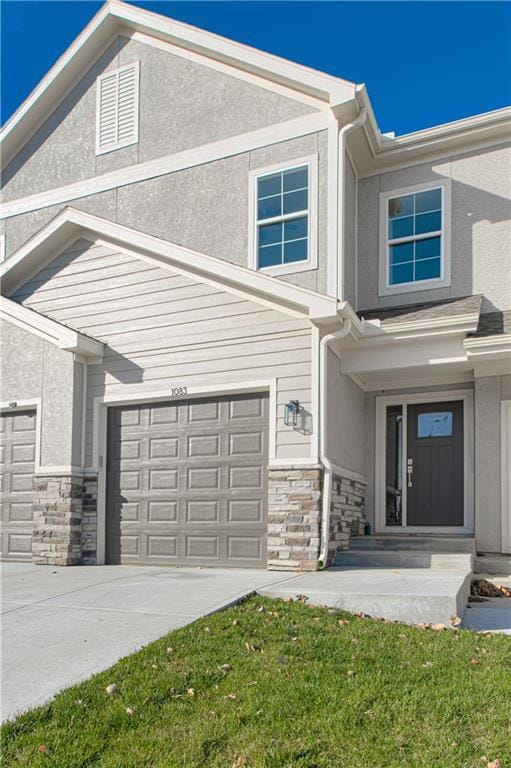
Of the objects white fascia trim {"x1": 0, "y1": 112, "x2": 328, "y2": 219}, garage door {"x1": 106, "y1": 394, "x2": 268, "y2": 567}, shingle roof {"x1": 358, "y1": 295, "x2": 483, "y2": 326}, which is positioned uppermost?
white fascia trim {"x1": 0, "y1": 112, "x2": 328, "y2": 219}

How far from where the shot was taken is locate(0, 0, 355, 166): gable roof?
9.26 metres

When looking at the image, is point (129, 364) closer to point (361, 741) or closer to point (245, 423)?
point (245, 423)

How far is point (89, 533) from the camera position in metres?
9.35

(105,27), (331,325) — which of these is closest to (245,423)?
(331,325)

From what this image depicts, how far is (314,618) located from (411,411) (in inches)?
207

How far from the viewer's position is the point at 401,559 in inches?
325

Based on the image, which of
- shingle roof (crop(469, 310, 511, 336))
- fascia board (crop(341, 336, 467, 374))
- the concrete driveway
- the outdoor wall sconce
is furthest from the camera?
fascia board (crop(341, 336, 467, 374))

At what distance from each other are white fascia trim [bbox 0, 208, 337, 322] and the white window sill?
70cm

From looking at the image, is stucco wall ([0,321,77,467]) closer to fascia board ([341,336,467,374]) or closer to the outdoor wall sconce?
the outdoor wall sconce

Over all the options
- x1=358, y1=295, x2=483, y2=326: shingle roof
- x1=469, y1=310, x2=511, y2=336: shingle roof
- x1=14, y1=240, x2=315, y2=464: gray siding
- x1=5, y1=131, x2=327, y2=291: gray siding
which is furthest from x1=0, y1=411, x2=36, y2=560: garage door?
x1=469, y1=310, x2=511, y2=336: shingle roof

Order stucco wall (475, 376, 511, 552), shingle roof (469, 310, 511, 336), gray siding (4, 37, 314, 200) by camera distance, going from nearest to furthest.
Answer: shingle roof (469, 310, 511, 336)
stucco wall (475, 376, 511, 552)
gray siding (4, 37, 314, 200)

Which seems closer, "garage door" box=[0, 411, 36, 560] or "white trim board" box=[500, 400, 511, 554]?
"white trim board" box=[500, 400, 511, 554]

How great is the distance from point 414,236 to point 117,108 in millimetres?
5607

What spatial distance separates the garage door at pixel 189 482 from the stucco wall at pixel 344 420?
0.88 meters
